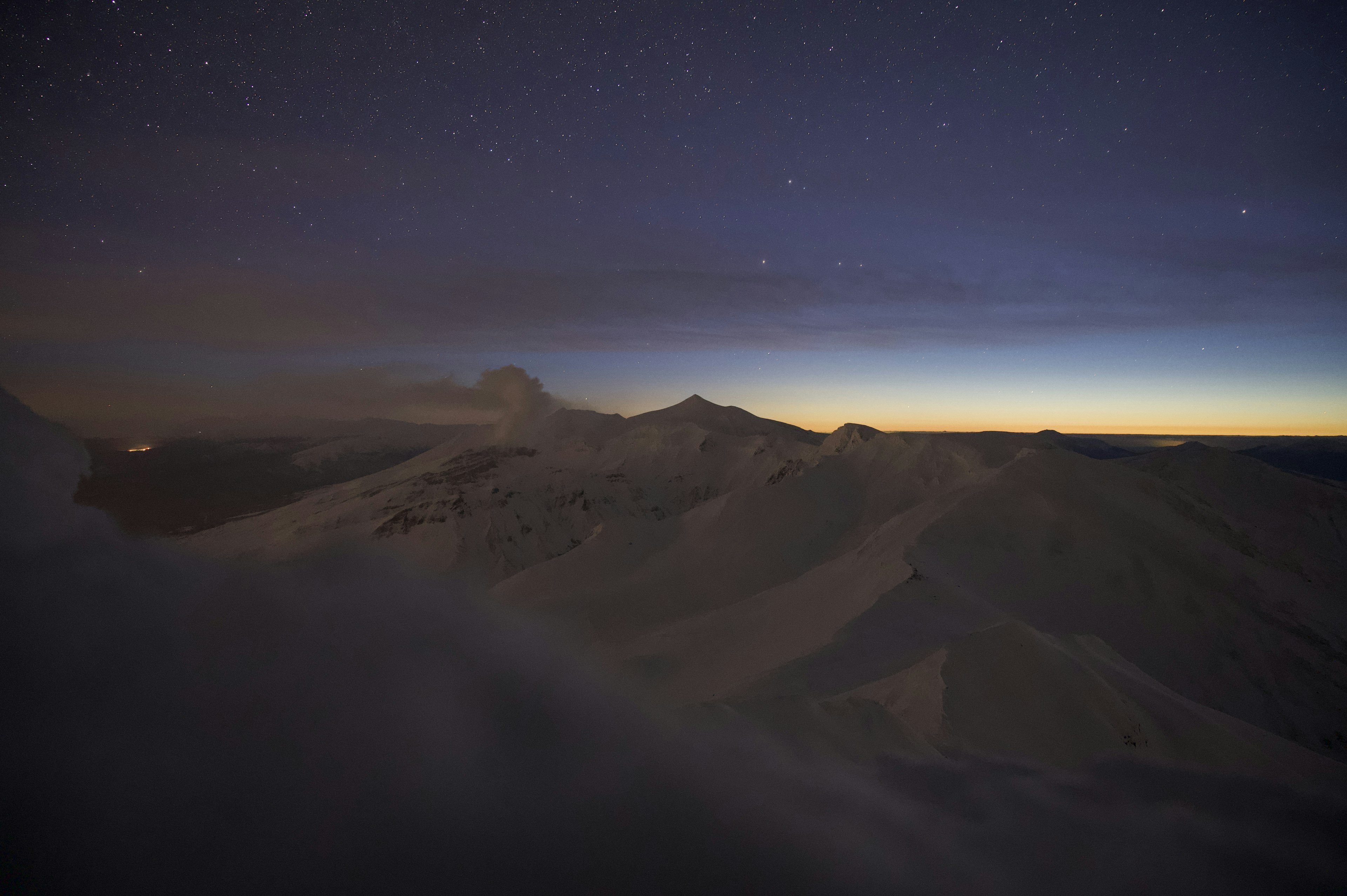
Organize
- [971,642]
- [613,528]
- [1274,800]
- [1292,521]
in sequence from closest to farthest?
[1274,800]
[971,642]
[613,528]
[1292,521]

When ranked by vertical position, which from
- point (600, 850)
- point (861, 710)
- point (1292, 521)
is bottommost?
point (1292, 521)

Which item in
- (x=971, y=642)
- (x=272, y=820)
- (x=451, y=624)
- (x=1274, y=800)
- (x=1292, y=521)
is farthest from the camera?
(x=1292, y=521)

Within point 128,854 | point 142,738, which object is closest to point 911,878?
point 128,854

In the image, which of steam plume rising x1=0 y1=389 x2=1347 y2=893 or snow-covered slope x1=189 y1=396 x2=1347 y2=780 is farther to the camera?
snow-covered slope x1=189 y1=396 x2=1347 y2=780

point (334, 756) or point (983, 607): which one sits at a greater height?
point (334, 756)

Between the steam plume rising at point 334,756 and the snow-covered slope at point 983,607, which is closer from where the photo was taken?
the steam plume rising at point 334,756

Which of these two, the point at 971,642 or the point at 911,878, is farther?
the point at 971,642

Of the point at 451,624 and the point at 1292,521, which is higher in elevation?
the point at 451,624

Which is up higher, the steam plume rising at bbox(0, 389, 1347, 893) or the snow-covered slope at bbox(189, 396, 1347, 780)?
the steam plume rising at bbox(0, 389, 1347, 893)

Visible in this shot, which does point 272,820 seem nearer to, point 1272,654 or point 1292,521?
point 1272,654

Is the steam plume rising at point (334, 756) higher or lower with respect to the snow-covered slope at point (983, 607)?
higher

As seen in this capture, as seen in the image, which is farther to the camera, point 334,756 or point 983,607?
point 983,607
